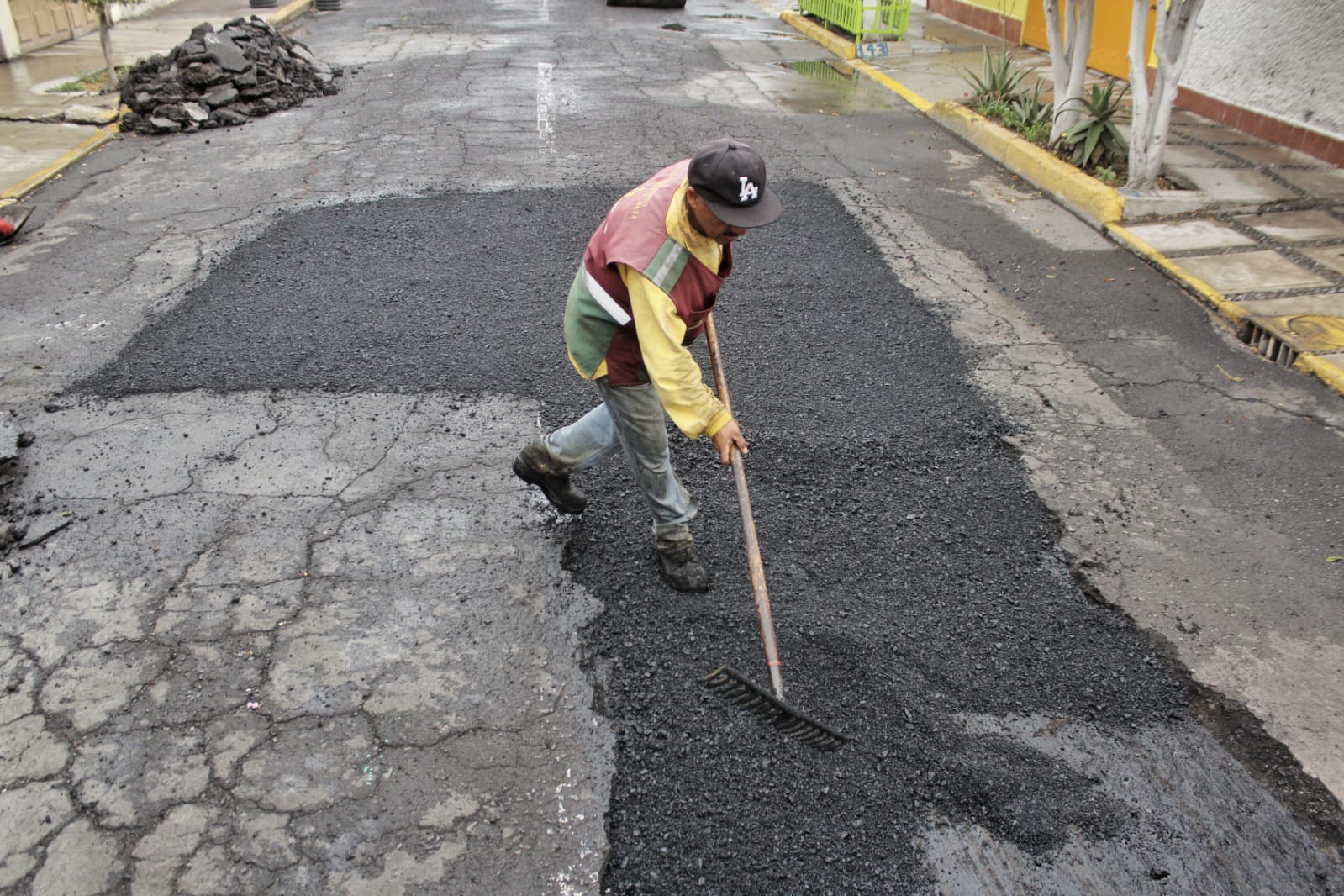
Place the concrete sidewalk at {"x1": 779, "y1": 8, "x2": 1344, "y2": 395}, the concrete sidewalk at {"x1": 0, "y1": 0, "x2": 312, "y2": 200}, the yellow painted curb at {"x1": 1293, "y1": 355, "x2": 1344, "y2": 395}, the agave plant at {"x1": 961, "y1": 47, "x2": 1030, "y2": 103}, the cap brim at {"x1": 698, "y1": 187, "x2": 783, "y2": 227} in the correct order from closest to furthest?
the cap brim at {"x1": 698, "y1": 187, "x2": 783, "y2": 227} < the yellow painted curb at {"x1": 1293, "y1": 355, "x2": 1344, "y2": 395} < the concrete sidewalk at {"x1": 779, "y1": 8, "x2": 1344, "y2": 395} < the concrete sidewalk at {"x1": 0, "y1": 0, "x2": 312, "y2": 200} < the agave plant at {"x1": 961, "y1": 47, "x2": 1030, "y2": 103}

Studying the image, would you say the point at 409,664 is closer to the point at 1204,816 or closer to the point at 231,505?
the point at 231,505

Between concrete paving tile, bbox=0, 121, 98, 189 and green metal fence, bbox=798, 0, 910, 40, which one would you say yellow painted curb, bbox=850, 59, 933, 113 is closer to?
green metal fence, bbox=798, 0, 910, 40

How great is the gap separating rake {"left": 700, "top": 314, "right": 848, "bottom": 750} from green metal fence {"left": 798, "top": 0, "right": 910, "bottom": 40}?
1218 cm

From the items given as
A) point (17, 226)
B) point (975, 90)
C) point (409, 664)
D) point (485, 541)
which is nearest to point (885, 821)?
point (409, 664)

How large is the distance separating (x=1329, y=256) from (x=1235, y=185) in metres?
1.37

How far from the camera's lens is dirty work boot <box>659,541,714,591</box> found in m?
3.43

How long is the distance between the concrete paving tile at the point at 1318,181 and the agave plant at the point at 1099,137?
1.26 m

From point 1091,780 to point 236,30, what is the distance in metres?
11.5

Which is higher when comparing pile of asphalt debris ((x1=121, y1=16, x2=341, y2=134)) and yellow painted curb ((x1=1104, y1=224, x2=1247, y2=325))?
pile of asphalt debris ((x1=121, y1=16, x2=341, y2=134))

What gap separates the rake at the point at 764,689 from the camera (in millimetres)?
2742

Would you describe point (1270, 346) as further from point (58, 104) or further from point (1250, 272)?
point (58, 104)

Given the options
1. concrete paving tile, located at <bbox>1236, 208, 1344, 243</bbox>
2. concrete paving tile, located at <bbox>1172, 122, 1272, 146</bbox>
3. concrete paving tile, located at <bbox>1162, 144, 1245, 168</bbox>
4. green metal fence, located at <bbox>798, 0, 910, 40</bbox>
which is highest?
green metal fence, located at <bbox>798, 0, 910, 40</bbox>

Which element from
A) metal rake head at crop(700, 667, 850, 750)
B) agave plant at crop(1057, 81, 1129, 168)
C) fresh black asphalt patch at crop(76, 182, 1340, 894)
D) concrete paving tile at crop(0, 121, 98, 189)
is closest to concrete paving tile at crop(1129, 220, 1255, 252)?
agave plant at crop(1057, 81, 1129, 168)

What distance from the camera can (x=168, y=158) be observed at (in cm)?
841
